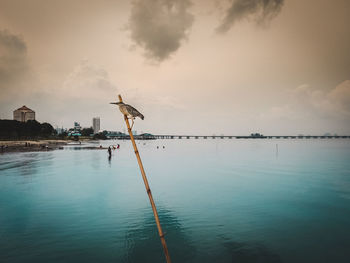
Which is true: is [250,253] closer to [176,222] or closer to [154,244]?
[154,244]

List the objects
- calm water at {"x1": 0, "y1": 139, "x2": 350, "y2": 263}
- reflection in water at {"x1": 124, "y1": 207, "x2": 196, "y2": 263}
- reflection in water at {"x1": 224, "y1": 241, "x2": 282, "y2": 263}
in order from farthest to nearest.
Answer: calm water at {"x1": 0, "y1": 139, "x2": 350, "y2": 263} < reflection in water at {"x1": 124, "y1": 207, "x2": 196, "y2": 263} < reflection in water at {"x1": 224, "y1": 241, "x2": 282, "y2": 263}

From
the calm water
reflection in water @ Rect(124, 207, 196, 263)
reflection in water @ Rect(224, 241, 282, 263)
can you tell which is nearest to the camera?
reflection in water @ Rect(224, 241, 282, 263)

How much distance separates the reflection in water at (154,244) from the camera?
1095 centimetres

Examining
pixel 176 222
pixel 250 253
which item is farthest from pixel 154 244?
pixel 250 253

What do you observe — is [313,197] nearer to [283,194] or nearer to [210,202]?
[283,194]

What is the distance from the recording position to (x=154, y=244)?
40.3ft

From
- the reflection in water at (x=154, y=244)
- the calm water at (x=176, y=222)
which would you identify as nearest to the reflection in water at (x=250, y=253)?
the calm water at (x=176, y=222)

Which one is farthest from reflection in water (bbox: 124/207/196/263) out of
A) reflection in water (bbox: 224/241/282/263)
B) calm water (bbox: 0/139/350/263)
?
reflection in water (bbox: 224/241/282/263)

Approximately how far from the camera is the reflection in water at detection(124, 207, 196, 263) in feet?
35.9

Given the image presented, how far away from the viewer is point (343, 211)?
62.0ft

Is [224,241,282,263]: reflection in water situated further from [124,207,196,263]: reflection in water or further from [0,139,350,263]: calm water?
[124,207,196,263]: reflection in water

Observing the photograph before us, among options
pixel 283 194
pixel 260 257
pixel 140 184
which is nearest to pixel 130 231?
pixel 260 257

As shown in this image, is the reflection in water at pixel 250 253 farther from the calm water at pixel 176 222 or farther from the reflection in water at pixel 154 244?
the reflection in water at pixel 154 244

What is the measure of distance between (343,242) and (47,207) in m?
22.8
